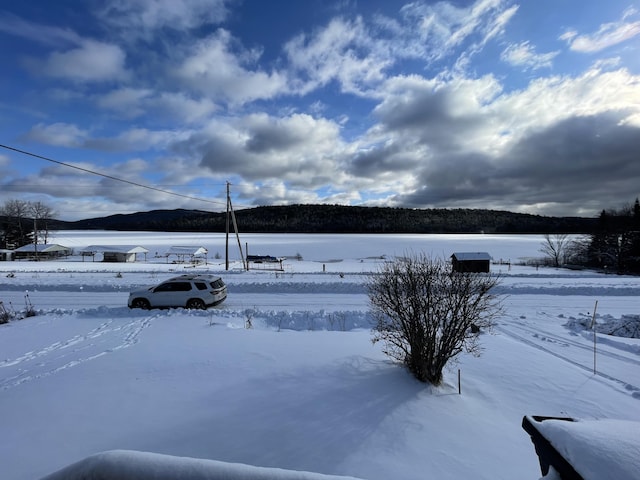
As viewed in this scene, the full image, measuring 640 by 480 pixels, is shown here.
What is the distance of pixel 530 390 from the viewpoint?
6.84 meters

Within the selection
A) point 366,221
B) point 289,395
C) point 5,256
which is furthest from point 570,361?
point 366,221

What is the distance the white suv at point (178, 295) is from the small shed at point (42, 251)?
6017cm

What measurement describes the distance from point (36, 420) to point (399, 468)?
545cm

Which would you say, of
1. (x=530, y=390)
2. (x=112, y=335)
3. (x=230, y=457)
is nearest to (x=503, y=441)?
(x=530, y=390)

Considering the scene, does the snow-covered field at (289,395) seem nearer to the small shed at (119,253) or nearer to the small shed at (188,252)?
the small shed at (188,252)

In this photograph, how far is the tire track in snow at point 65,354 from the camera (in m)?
7.05

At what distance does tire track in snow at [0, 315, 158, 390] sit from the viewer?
23.1 ft

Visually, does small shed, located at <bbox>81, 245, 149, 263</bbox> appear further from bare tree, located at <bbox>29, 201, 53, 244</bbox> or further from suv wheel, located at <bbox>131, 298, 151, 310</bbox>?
suv wheel, located at <bbox>131, 298, 151, 310</bbox>

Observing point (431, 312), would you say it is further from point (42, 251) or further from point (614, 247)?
point (42, 251)

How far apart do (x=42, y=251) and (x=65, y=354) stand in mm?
72927

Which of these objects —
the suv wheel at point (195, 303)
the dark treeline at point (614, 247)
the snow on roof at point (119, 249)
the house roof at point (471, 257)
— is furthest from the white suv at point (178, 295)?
the dark treeline at point (614, 247)

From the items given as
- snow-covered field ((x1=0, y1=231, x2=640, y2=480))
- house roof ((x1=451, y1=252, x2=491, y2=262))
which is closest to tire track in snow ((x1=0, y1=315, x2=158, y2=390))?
snow-covered field ((x1=0, y1=231, x2=640, y2=480))

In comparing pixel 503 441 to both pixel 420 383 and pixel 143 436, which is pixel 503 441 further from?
pixel 143 436

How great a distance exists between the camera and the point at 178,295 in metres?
14.8
